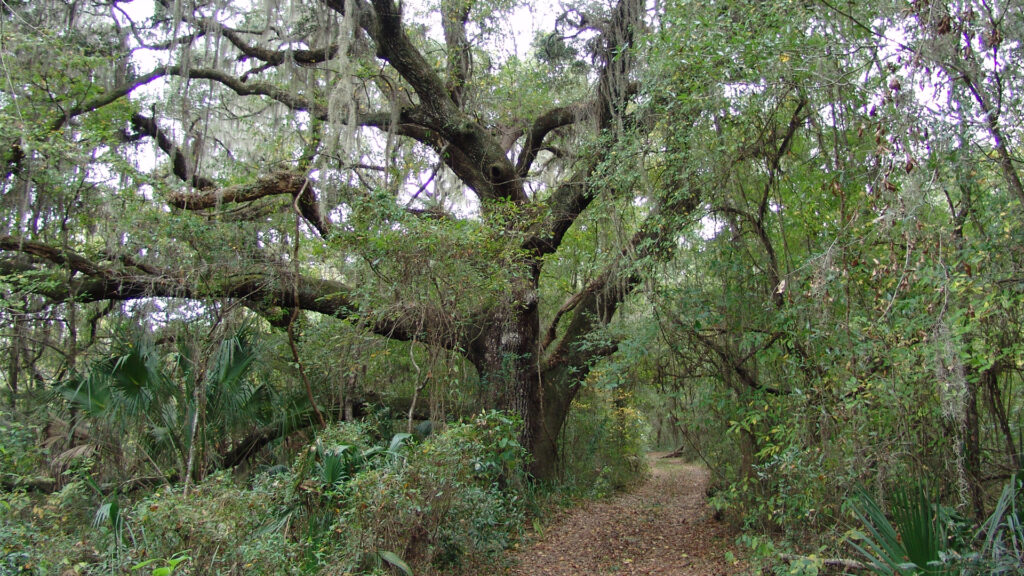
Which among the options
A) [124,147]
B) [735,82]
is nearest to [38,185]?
[124,147]

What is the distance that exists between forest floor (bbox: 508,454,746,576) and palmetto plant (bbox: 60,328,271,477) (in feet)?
10.8

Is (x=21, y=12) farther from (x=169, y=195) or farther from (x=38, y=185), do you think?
(x=169, y=195)

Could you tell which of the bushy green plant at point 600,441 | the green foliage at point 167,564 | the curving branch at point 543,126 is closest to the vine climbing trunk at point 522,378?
the bushy green plant at point 600,441

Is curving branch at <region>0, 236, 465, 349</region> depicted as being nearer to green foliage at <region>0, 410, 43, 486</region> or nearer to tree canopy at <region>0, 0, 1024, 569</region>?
tree canopy at <region>0, 0, 1024, 569</region>

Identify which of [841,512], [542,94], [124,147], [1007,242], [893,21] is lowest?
[841,512]

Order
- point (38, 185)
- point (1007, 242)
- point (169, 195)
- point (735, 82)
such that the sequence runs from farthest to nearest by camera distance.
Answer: point (38, 185) → point (169, 195) → point (735, 82) → point (1007, 242)

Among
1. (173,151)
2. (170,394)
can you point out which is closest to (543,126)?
(173,151)

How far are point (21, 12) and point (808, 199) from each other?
9.98 m

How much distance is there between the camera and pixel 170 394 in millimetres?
6113

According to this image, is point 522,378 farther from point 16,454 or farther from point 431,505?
point 16,454

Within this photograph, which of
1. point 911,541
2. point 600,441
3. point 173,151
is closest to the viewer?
point 911,541

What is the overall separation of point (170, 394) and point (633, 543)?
527cm

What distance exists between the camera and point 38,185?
25.7 ft

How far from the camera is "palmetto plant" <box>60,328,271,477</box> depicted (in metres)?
5.93
